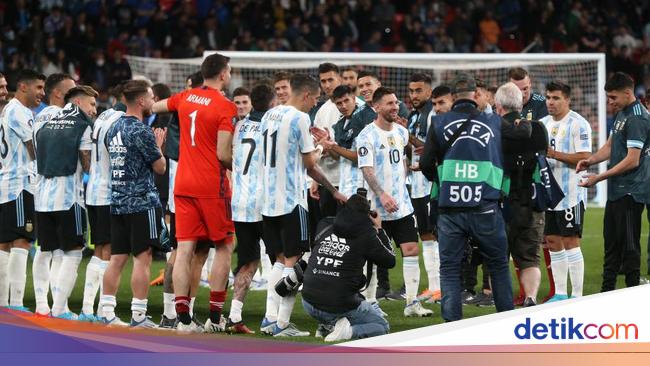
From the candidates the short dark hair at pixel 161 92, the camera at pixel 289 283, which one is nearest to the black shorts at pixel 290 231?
the camera at pixel 289 283

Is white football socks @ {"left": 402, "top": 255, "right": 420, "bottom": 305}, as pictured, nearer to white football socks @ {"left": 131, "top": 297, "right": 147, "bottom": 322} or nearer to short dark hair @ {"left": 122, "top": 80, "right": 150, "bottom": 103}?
white football socks @ {"left": 131, "top": 297, "right": 147, "bottom": 322}

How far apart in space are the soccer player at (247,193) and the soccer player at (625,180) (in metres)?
3.37

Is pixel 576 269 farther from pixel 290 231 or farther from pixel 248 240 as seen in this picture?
pixel 248 240

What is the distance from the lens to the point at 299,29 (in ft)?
96.3

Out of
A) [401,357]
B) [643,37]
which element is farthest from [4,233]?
[643,37]

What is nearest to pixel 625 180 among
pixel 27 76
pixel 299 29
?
pixel 27 76

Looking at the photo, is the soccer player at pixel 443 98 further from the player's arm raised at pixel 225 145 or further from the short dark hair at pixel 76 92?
the short dark hair at pixel 76 92

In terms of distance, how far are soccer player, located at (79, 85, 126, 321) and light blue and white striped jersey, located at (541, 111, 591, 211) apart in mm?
4654

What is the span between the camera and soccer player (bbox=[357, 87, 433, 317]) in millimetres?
12062

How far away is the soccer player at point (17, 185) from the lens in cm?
1231

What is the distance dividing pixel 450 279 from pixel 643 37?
23.0 meters

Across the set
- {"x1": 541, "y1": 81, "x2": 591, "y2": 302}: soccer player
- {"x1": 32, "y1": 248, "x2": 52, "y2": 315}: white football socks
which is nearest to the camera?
{"x1": 32, "y1": 248, "x2": 52, "y2": 315}: white football socks

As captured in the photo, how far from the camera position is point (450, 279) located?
1020cm

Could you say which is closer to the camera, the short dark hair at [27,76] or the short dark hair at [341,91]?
the short dark hair at [27,76]
